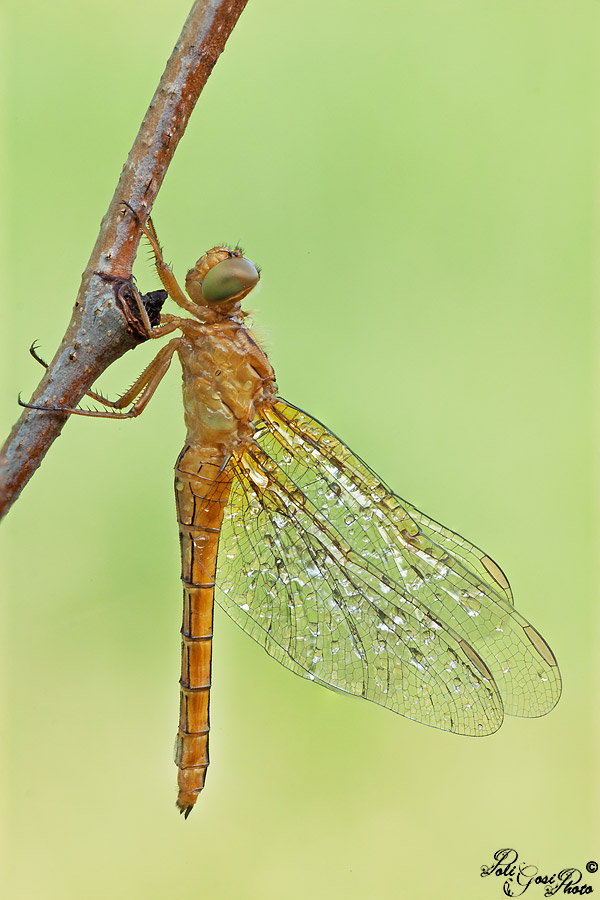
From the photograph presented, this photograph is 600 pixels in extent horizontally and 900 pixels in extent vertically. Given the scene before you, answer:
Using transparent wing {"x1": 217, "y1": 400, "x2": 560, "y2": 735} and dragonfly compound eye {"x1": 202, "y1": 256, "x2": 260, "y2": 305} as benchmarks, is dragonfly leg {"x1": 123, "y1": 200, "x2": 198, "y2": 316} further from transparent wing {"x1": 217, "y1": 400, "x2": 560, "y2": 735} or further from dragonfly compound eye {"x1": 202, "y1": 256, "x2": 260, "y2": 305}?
transparent wing {"x1": 217, "y1": 400, "x2": 560, "y2": 735}

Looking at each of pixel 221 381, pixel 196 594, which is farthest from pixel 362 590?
pixel 221 381

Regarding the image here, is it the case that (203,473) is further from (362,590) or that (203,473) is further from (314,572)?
(362,590)

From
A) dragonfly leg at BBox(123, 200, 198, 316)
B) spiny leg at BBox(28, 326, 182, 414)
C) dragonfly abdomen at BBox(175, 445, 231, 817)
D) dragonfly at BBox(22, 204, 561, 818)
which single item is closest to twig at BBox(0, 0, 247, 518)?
dragonfly leg at BBox(123, 200, 198, 316)

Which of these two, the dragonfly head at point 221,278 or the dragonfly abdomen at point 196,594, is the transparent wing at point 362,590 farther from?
the dragonfly head at point 221,278

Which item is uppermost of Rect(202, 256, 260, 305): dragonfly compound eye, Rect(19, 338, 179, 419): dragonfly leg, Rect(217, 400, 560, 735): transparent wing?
Rect(202, 256, 260, 305): dragonfly compound eye

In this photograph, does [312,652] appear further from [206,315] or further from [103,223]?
[103,223]

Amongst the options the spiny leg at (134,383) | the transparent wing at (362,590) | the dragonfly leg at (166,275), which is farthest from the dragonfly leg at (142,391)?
the transparent wing at (362,590)

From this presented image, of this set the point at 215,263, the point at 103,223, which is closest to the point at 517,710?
the point at 215,263
